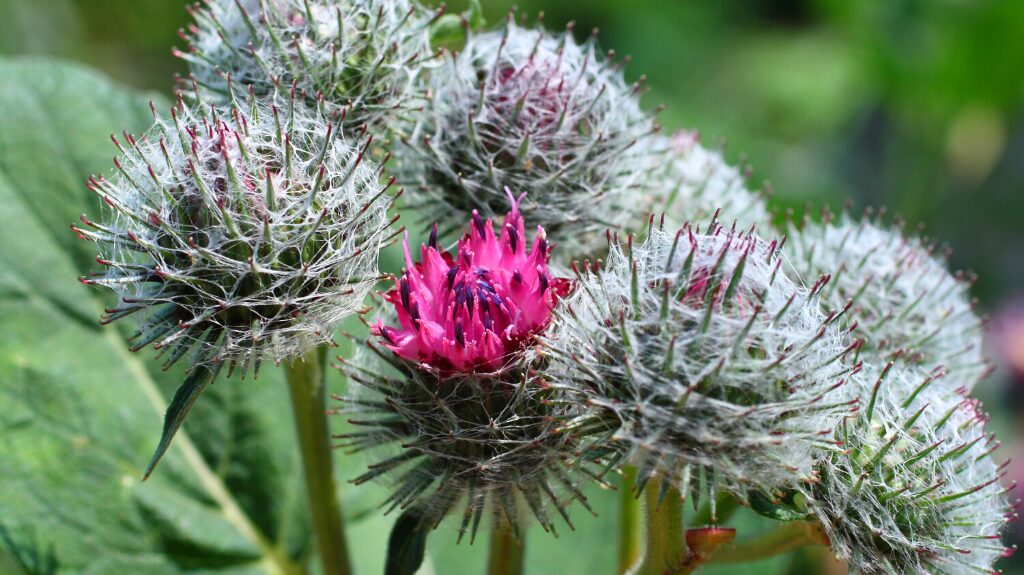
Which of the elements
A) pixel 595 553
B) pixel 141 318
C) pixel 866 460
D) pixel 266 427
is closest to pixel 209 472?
pixel 266 427

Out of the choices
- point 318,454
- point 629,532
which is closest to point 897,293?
point 629,532

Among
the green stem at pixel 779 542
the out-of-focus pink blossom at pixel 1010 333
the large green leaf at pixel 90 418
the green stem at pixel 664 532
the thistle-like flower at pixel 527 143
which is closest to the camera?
the green stem at pixel 664 532

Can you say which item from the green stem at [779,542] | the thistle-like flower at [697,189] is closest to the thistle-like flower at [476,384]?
the green stem at [779,542]

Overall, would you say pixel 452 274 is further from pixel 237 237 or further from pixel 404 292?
pixel 237 237

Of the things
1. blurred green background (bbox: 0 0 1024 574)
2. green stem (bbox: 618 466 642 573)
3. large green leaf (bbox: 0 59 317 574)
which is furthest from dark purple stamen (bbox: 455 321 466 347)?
blurred green background (bbox: 0 0 1024 574)

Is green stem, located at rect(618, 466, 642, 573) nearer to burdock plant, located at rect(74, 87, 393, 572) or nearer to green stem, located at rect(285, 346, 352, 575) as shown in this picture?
green stem, located at rect(285, 346, 352, 575)

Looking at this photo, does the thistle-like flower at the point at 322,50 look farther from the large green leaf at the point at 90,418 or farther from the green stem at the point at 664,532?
the green stem at the point at 664,532
